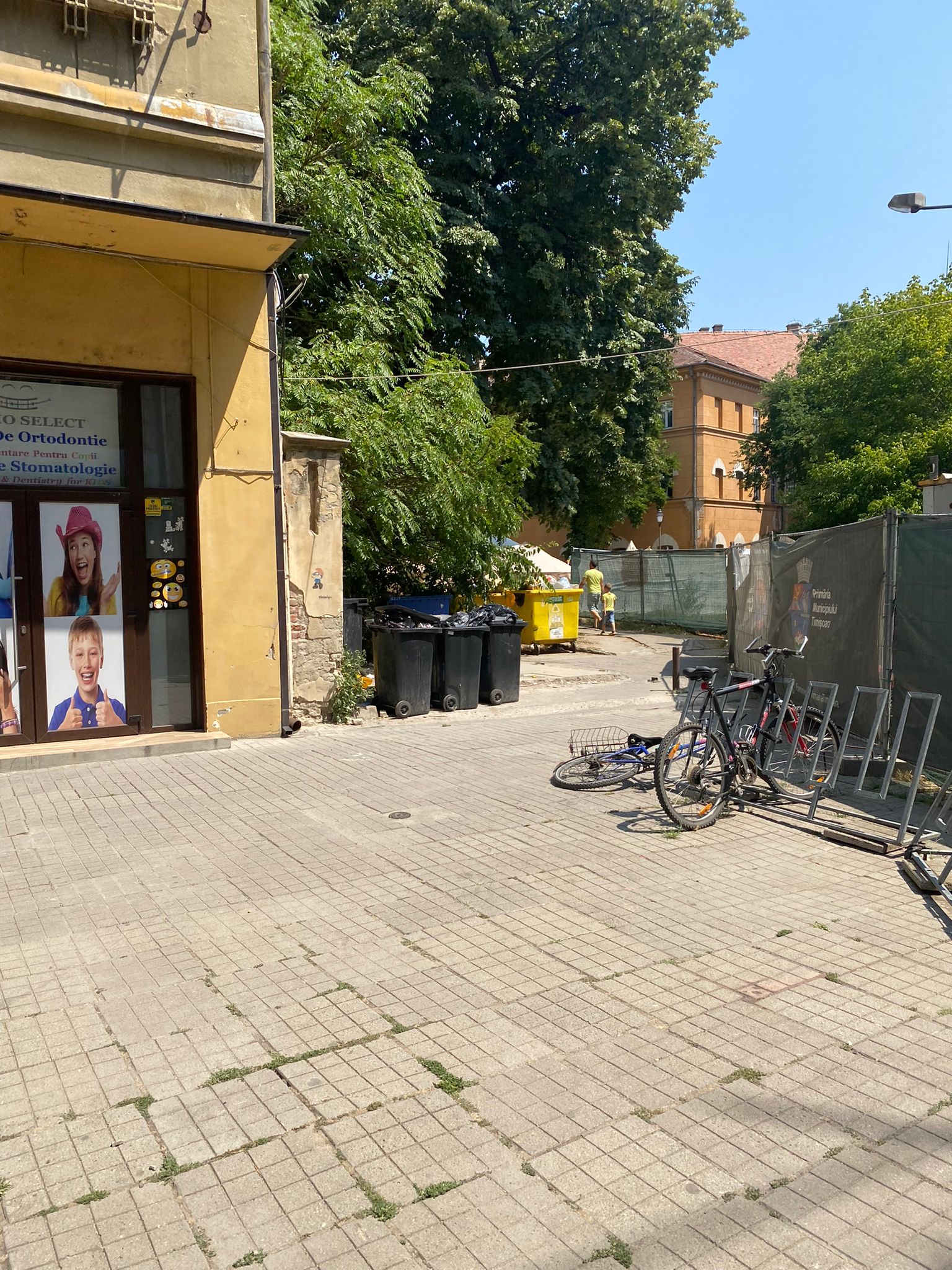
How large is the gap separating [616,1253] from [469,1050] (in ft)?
4.10

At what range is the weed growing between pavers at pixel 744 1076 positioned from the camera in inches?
145

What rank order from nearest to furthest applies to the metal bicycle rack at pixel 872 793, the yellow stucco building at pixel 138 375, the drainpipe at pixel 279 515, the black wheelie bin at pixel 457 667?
1. the metal bicycle rack at pixel 872 793
2. the yellow stucco building at pixel 138 375
3. the drainpipe at pixel 279 515
4. the black wheelie bin at pixel 457 667

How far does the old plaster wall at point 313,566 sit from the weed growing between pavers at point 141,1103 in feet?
25.6

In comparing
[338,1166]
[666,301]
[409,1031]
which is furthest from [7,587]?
[666,301]

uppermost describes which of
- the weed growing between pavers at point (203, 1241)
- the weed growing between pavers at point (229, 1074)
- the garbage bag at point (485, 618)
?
the garbage bag at point (485, 618)

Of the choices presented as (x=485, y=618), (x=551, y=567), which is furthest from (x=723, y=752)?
(x=551, y=567)

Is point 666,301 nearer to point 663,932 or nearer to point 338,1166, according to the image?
point 663,932

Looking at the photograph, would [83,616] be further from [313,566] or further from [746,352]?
[746,352]

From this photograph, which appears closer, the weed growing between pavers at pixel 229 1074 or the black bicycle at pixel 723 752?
the weed growing between pavers at pixel 229 1074

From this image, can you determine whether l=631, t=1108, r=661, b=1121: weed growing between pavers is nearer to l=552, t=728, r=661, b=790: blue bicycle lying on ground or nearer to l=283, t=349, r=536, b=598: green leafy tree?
l=552, t=728, r=661, b=790: blue bicycle lying on ground

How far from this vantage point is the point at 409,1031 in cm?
412

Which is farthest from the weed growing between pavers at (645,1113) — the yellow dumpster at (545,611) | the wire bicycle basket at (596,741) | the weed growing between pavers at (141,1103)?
the yellow dumpster at (545,611)

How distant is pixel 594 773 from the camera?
8.51 metres

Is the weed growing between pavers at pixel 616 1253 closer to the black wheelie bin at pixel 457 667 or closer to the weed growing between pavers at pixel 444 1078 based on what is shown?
the weed growing between pavers at pixel 444 1078
